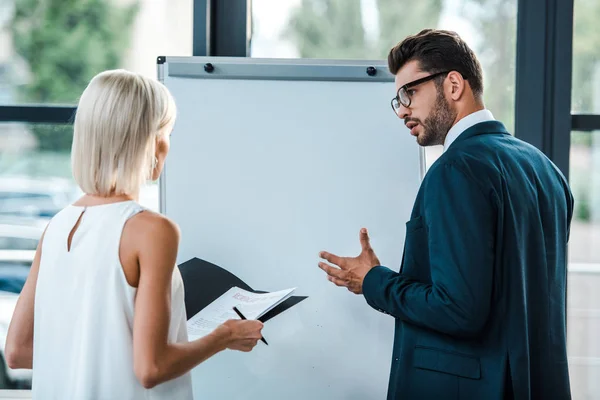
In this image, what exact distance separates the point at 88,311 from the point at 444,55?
957mm

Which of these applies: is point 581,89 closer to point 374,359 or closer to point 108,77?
point 374,359

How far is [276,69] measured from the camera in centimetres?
→ 199

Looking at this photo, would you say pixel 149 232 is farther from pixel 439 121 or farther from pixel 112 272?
pixel 439 121

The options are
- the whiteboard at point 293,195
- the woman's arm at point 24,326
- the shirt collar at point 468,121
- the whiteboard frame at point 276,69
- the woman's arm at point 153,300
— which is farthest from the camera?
the whiteboard frame at point 276,69

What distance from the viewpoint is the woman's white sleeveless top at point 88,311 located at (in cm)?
112

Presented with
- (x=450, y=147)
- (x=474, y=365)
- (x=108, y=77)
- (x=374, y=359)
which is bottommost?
(x=374, y=359)

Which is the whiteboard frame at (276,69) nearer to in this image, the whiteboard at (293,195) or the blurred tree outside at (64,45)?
the whiteboard at (293,195)

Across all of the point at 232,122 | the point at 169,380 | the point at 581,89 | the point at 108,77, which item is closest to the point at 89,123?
the point at 108,77

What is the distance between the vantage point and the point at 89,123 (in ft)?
3.71

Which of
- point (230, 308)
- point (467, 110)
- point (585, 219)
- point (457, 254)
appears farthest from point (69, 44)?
point (585, 219)

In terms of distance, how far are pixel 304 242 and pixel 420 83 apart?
0.64 metres

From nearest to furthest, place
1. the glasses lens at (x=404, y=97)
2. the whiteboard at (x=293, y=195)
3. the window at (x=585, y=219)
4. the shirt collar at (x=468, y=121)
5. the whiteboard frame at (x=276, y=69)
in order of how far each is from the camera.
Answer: the shirt collar at (x=468, y=121)
the glasses lens at (x=404, y=97)
the whiteboard at (x=293, y=195)
the whiteboard frame at (x=276, y=69)
the window at (x=585, y=219)

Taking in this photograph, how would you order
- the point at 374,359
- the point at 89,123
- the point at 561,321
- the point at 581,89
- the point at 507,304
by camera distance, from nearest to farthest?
the point at 89,123 < the point at 507,304 < the point at 561,321 < the point at 374,359 < the point at 581,89

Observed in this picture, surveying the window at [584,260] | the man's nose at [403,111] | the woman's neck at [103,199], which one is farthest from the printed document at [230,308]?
the window at [584,260]
